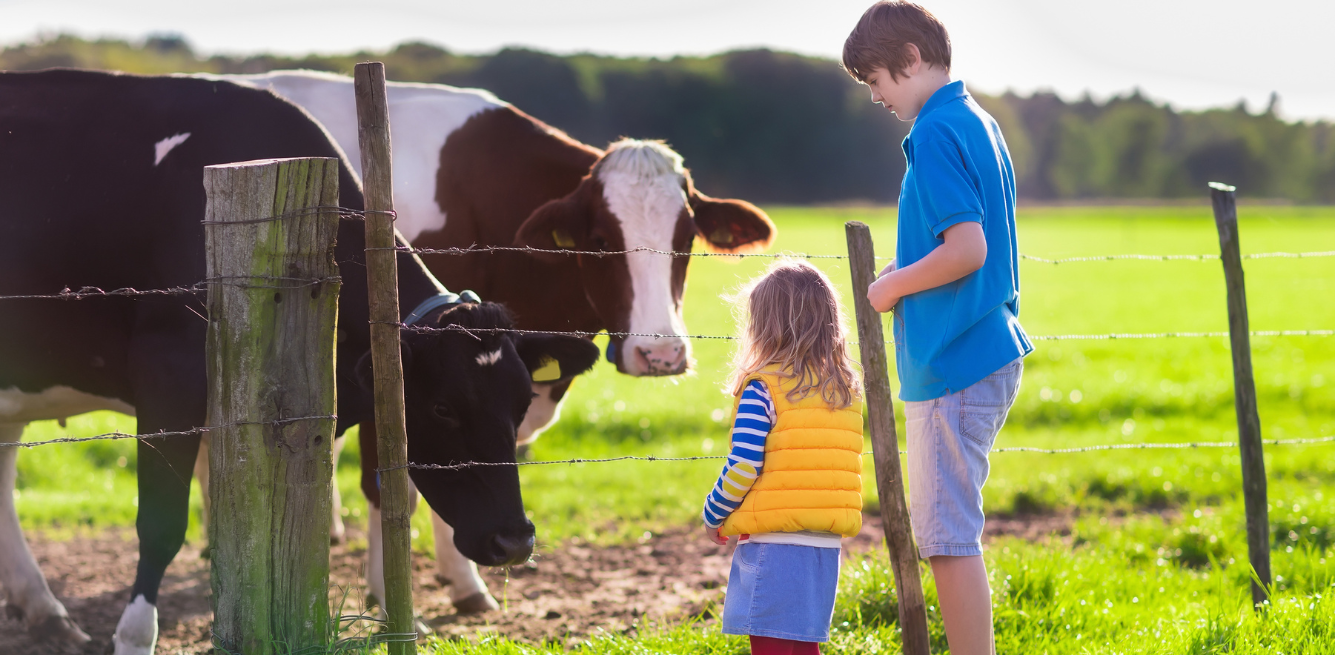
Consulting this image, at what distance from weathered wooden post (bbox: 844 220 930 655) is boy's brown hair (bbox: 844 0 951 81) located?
731mm

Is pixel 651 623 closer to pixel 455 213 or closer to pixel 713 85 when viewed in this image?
pixel 455 213

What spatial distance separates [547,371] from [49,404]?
2.16 meters

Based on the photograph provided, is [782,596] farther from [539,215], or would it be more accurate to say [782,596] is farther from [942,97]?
[539,215]

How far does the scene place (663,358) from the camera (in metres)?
4.32

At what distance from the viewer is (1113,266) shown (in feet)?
124

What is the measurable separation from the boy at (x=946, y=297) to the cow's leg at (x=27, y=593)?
3519 mm

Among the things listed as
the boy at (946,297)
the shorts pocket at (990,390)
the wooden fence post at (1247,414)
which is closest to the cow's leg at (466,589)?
the boy at (946,297)

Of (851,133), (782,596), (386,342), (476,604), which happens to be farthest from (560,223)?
(851,133)

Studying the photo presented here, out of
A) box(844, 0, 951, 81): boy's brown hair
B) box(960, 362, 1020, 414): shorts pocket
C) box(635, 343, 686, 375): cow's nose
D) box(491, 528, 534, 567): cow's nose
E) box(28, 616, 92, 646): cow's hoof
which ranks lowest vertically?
box(28, 616, 92, 646): cow's hoof

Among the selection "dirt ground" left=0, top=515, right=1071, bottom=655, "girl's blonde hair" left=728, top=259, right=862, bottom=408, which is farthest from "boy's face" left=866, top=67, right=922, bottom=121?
"dirt ground" left=0, top=515, right=1071, bottom=655

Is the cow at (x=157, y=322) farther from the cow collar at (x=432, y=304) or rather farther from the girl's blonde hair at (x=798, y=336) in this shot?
the girl's blonde hair at (x=798, y=336)

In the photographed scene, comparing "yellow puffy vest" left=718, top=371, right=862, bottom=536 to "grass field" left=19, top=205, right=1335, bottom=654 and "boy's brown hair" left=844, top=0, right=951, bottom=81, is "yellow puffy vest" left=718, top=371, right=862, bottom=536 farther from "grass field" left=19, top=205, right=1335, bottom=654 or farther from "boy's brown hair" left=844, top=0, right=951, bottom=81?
"boy's brown hair" left=844, top=0, right=951, bottom=81

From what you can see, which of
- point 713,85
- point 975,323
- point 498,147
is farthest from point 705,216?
point 713,85

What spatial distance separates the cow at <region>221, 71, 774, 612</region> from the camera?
15.3 feet
